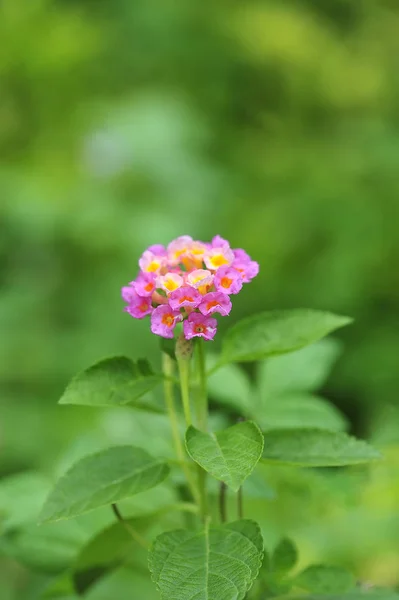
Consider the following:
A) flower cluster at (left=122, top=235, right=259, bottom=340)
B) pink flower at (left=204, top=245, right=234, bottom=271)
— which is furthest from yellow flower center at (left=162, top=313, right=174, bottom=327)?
pink flower at (left=204, top=245, right=234, bottom=271)

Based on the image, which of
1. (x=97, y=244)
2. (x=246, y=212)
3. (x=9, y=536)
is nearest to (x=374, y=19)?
(x=246, y=212)

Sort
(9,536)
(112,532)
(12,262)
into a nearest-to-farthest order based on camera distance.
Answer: (112,532), (9,536), (12,262)

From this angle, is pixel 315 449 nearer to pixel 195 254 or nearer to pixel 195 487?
pixel 195 487

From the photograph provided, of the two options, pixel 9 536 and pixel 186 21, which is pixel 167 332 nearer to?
pixel 9 536

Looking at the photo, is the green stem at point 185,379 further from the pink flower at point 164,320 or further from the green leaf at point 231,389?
the green leaf at point 231,389

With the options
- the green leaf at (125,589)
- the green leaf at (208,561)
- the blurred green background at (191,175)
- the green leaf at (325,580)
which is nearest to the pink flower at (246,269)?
the green leaf at (208,561)

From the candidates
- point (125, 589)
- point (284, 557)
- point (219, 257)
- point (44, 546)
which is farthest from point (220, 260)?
point (125, 589)
